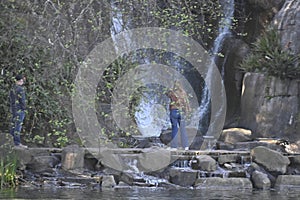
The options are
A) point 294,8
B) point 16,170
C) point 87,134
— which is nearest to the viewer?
point 16,170

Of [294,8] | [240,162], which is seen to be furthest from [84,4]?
[294,8]

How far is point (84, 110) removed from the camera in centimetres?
1039

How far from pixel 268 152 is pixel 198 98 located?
26.0ft

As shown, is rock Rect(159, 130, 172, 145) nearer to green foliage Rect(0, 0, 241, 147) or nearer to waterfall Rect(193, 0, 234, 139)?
waterfall Rect(193, 0, 234, 139)

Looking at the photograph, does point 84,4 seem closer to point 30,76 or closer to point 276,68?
point 30,76

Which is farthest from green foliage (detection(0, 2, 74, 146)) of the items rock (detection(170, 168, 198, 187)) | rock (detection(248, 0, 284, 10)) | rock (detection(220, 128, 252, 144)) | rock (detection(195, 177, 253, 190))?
rock (detection(248, 0, 284, 10))

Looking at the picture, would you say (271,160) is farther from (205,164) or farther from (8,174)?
(8,174)

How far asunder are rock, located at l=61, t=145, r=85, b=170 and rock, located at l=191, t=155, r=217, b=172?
2.27m

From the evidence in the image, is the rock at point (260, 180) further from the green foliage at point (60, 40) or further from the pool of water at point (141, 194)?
the green foliage at point (60, 40)

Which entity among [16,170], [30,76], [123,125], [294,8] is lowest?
[16,170]

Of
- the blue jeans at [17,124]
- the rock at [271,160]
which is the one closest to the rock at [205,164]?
the rock at [271,160]

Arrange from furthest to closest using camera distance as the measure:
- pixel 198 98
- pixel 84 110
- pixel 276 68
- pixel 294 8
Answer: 1. pixel 198 98
2. pixel 294 8
3. pixel 276 68
4. pixel 84 110

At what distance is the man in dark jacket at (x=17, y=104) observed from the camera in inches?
437

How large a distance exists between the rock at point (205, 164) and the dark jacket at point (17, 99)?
3686 mm
